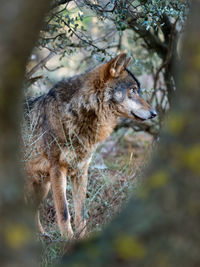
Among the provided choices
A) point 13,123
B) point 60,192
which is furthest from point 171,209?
point 60,192

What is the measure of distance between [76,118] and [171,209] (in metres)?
4.65

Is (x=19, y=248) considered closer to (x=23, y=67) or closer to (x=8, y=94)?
(x=8, y=94)

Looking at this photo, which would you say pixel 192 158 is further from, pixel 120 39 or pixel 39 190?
pixel 120 39

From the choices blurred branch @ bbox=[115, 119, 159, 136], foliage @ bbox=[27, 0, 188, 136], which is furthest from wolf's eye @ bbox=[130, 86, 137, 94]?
blurred branch @ bbox=[115, 119, 159, 136]

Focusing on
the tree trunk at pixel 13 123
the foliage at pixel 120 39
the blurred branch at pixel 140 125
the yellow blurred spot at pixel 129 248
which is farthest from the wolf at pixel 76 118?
the yellow blurred spot at pixel 129 248

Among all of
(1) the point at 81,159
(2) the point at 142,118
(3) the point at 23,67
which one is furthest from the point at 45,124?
(3) the point at 23,67

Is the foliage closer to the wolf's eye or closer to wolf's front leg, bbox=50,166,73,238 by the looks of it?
the wolf's eye

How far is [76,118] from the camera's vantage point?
6184 millimetres

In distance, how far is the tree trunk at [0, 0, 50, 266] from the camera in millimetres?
1613

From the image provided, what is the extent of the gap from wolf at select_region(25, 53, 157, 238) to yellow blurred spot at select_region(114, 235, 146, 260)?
4.41 metres

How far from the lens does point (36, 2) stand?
1688 millimetres

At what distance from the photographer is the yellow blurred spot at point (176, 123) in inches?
65.6

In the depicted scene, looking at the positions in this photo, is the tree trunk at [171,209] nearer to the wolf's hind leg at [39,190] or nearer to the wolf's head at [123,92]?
the wolf's head at [123,92]

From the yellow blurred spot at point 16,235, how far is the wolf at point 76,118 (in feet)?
14.2
